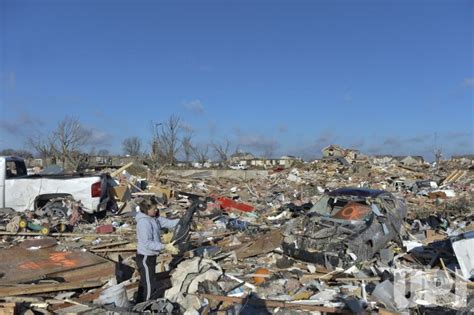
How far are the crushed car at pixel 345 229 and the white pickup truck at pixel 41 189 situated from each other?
6.01 metres

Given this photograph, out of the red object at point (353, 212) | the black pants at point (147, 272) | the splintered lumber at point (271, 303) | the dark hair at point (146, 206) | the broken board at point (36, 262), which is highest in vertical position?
the dark hair at point (146, 206)

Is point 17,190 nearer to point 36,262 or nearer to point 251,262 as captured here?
point 36,262

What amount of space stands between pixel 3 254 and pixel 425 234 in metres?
9.71

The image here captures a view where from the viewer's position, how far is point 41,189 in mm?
12664

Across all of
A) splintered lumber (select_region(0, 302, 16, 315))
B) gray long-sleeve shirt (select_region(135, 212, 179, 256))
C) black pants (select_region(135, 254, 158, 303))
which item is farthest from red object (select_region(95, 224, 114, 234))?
splintered lumber (select_region(0, 302, 16, 315))

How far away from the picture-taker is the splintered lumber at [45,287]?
6307mm

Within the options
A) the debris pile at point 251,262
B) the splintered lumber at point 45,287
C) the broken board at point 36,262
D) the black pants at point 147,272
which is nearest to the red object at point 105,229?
the debris pile at point 251,262

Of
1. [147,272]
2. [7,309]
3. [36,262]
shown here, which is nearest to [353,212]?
[147,272]

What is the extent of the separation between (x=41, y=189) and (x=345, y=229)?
8.58 meters

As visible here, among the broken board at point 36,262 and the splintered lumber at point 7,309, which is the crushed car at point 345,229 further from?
the splintered lumber at point 7,309

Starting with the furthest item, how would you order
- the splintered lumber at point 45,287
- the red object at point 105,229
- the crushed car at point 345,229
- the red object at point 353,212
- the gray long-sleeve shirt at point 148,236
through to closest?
the red object at point 105,229
the red object at point 353,212
the crushed car at point 345,229
the splintered lumber at point 45,287
the gray long-sleeve shirt at point 148,236

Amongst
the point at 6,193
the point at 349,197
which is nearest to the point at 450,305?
the point at 349,197

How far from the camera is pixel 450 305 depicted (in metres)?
6.60

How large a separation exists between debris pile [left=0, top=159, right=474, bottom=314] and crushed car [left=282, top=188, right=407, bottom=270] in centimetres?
2
